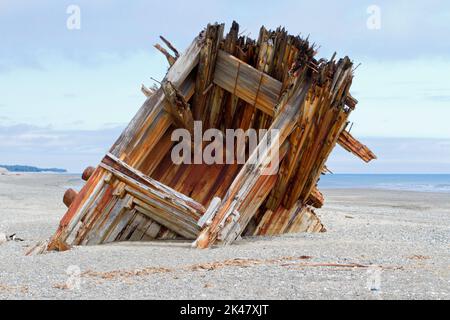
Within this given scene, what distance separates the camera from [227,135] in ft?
33.1

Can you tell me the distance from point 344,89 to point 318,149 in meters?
0.97

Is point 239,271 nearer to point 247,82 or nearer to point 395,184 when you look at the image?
point 247,82

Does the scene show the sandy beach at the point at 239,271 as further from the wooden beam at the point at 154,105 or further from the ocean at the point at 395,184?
the ocean at the point at 395,184

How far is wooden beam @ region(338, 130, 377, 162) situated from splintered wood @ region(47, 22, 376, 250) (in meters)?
0.02

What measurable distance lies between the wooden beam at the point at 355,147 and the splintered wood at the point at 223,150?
0.06 ft

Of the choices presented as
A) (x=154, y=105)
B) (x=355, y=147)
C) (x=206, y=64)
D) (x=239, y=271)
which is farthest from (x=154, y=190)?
(x=355, y=147)

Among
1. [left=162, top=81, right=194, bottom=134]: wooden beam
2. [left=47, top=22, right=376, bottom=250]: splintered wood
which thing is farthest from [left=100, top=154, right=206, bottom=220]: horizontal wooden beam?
[left=162, top=81, right=194, bottom=134]: wooden beam

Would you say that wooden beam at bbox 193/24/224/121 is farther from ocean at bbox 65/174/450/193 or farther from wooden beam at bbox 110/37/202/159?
ocean at bbox 65/174/450/193

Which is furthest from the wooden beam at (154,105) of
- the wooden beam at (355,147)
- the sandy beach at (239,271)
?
the wooden beam at (355,147)

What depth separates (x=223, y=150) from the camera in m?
10.2
